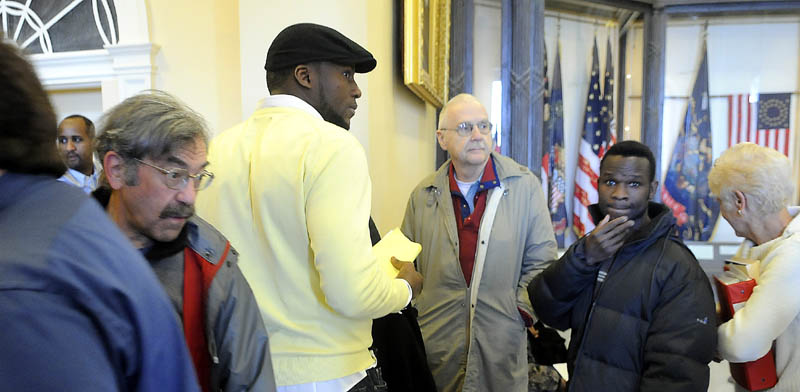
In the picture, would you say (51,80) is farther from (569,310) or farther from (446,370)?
(569,310)

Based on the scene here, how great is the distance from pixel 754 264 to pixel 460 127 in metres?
1.38

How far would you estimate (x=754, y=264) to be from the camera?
6.57 ft

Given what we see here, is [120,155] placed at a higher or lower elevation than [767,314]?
higher

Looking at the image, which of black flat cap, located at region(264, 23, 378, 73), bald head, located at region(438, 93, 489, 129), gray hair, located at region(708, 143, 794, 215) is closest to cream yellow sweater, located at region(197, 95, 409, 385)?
black flat cap, located at region(264, 23, 378, 73)

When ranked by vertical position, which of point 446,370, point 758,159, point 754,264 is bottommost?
point 446,370

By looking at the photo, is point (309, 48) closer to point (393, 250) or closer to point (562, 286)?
point (393, 250)

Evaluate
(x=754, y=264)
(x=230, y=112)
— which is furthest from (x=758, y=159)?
(x=230, y=112)

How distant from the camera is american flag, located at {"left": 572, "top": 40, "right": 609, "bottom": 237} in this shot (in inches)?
215

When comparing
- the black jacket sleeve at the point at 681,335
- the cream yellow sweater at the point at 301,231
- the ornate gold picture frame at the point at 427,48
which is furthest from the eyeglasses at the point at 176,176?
the ornate gold picture frame at the point at 427,48

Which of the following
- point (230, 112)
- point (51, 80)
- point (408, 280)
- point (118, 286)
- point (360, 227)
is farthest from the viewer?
point (51, 80)

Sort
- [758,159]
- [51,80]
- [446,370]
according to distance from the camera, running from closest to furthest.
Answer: [758,159] → [446,370] → [51,80]

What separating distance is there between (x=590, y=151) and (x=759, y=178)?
3.59 meters

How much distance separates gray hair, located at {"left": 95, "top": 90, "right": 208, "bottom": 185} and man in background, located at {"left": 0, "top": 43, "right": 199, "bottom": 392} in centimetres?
47

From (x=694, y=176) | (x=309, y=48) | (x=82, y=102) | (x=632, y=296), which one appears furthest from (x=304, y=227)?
(x=694, y=176)
